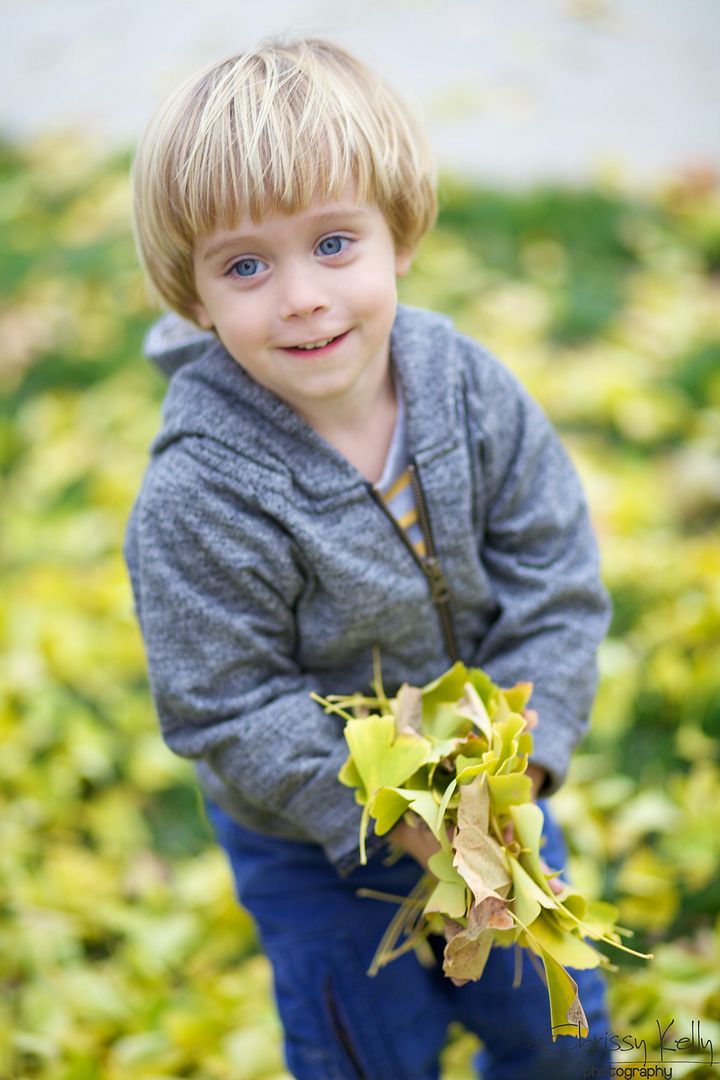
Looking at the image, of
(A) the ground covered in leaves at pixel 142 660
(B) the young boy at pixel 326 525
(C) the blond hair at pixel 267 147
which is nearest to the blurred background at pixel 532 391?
(A) the ground covered in leaves at pixel 142 660

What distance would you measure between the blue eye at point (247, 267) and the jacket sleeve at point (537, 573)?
0.35 metres

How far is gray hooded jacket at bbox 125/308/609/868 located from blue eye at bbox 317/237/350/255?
0.19 metres

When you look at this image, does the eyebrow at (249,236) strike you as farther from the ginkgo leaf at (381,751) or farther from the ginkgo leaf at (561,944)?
the ginkgo leaf at (561,944)

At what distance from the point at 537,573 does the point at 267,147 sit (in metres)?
0.64

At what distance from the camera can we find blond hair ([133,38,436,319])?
4.18 ft

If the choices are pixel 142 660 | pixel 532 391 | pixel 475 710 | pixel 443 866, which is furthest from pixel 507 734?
pixel 532 391

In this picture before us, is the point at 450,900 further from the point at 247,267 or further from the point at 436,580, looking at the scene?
the point at 247,267

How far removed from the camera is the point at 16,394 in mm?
3303

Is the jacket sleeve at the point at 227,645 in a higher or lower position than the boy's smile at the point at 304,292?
lower

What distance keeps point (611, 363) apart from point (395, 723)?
1.89 metres

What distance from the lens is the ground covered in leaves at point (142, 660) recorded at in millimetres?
1879

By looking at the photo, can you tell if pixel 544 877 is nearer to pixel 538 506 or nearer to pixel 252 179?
pixel 538 506

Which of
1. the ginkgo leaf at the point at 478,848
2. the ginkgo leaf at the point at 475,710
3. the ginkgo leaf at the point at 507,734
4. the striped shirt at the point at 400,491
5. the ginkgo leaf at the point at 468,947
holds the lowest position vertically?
the ginkgo leaf at the point at 468,947

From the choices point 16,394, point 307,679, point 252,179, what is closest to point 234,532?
point 307,679
